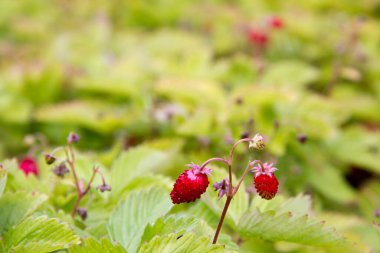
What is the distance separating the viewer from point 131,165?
152 cm

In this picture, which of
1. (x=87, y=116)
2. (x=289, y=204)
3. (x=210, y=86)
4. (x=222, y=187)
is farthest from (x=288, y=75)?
(x=222, y=187)

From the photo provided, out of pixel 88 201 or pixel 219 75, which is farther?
pixel 219 75

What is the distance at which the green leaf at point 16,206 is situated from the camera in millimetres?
1096

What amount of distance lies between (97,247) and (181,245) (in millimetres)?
149

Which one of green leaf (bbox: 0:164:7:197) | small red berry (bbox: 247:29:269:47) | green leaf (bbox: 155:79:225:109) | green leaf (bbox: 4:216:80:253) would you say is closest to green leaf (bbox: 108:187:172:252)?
green leaf (bbox: 4:216:80:253)

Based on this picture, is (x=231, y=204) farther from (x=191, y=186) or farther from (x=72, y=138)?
(x=72, y=138)

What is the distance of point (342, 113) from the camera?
7.88ft

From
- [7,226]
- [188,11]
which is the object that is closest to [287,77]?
[188,11]

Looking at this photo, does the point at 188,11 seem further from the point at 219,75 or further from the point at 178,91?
the point at 178,91

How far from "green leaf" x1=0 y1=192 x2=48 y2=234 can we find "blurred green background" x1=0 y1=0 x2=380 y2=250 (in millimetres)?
523

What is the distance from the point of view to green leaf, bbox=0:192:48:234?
3.59 feet

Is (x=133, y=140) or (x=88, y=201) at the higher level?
(x=133, y=140)

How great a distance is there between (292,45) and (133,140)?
4.05ft

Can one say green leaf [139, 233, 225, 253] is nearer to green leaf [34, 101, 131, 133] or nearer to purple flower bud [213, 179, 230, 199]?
purple flower bud [213, 179, 230, 199]
